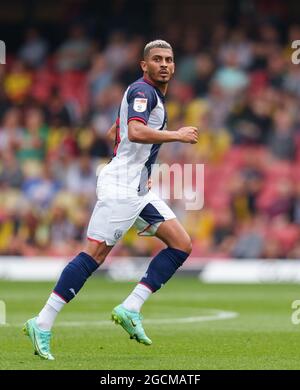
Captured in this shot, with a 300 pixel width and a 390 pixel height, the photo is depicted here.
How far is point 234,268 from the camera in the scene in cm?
1861

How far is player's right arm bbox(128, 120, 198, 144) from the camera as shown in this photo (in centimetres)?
821

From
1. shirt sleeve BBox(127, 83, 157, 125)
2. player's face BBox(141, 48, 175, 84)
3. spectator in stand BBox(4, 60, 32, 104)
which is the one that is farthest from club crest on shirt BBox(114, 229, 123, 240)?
spectator in stand BBox(4, 60, 32, 104)

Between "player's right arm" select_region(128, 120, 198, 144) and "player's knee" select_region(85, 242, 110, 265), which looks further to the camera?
"player's knee" select_region(85, 242, 110, 265)

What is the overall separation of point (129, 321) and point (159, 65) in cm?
198

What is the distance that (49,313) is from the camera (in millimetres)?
8336

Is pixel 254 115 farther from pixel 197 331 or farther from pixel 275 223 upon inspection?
pixel 197 331

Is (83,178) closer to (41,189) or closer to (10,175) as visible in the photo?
(41,189)

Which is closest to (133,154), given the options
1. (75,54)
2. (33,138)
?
(33,138)

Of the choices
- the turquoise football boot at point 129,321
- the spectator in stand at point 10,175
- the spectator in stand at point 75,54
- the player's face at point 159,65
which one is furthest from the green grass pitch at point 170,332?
the spectator in stand at point 75,54

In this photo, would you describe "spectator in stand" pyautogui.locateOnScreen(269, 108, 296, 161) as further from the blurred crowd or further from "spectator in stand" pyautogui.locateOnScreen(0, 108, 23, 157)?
"spectator in stand" pyautogui.locateOnScreen(0, 108, 23, 157)

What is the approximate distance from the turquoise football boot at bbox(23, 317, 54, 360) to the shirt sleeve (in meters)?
1.67
